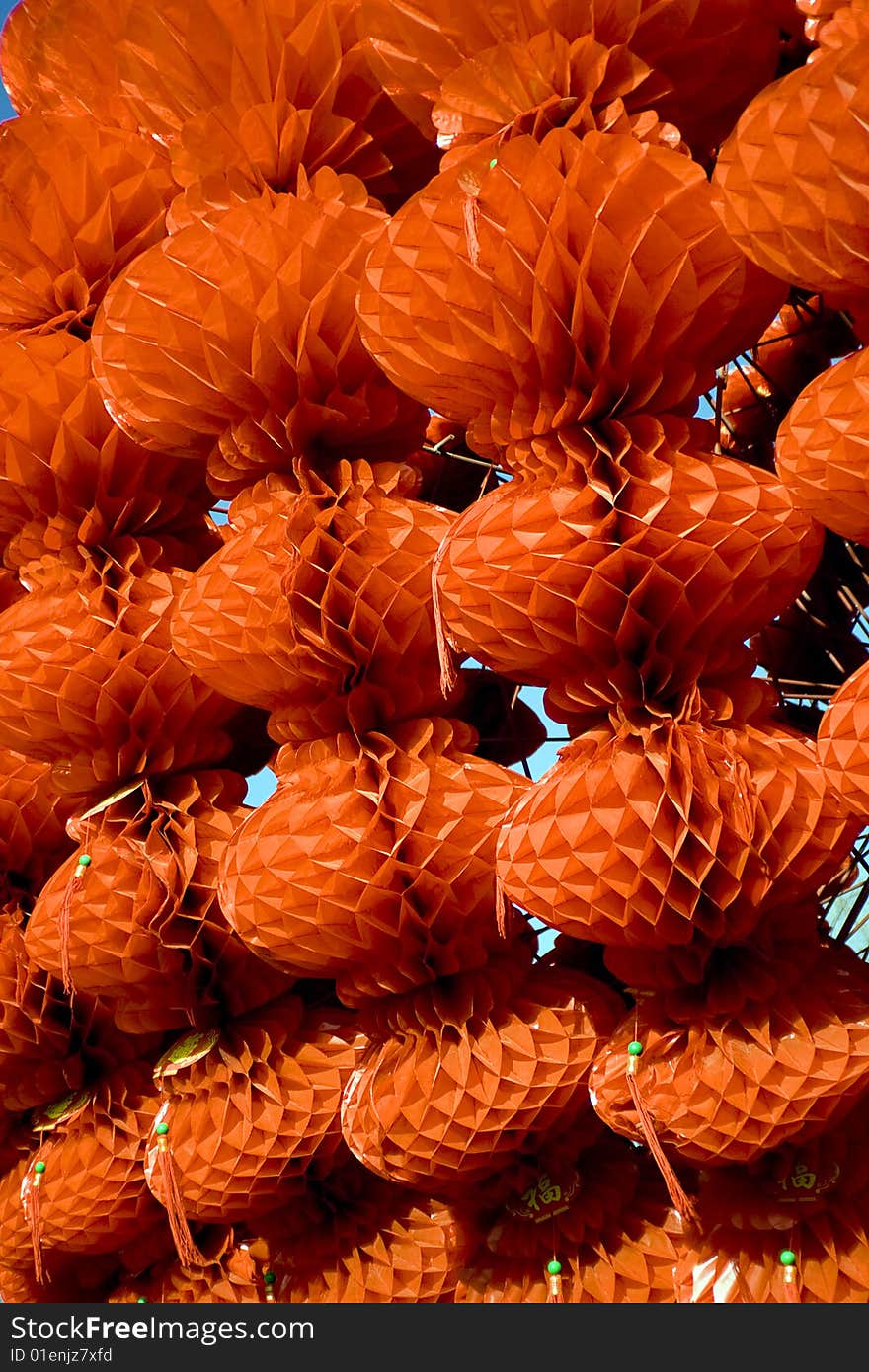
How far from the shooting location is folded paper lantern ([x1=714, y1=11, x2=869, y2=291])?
4.03ft

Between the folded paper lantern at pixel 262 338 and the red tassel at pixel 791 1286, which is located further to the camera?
the folded paper lantern at pixel 262 338

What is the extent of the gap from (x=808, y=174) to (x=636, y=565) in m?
0.37

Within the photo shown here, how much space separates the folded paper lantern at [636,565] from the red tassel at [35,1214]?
46.4 inches

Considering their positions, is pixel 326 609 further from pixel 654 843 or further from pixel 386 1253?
pixel 386 1253

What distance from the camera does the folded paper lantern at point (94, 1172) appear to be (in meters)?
2.08

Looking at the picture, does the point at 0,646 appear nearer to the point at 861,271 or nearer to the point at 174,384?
the point at 174,384

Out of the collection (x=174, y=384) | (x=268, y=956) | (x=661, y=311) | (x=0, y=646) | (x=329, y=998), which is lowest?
(x=329, y=998)

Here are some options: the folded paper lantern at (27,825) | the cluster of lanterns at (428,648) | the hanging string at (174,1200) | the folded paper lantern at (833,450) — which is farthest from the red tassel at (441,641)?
the folded paper lantern at (27,825)

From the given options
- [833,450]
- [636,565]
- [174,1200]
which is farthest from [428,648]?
[174,1200]

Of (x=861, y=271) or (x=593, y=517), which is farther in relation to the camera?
(x=593, y=517)

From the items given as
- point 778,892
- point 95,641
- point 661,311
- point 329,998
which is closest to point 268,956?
point 329,998

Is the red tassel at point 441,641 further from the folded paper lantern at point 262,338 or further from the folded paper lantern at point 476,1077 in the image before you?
the folded paper lantern at point 476,1077

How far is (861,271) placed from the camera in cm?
129
